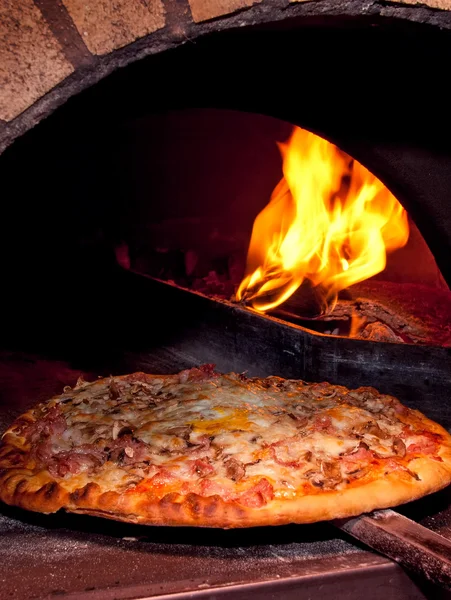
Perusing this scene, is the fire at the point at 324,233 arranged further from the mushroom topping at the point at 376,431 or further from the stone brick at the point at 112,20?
the stone brick at the point at 112,20

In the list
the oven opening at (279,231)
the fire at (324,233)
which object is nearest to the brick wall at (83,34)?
the oven opening at (279,231)

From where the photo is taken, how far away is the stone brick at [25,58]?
1846 mm

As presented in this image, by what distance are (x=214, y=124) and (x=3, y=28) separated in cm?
467

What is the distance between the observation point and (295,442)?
2.43 metres

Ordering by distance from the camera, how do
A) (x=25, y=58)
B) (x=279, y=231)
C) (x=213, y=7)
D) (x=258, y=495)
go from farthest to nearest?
(x=279, y=231)
(x=258, y=495)
(x=213, y=7)
(x=25, y=58)

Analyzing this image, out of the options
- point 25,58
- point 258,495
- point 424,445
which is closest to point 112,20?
point 25,58

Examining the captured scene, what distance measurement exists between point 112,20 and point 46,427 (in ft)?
5.59

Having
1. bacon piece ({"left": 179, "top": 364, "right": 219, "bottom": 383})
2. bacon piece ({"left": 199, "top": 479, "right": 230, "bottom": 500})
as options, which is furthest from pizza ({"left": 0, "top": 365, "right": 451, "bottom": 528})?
bacon piece ({"left": 179, "top": 364, "right": 219, "bottom": 383})

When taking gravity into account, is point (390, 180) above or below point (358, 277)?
above

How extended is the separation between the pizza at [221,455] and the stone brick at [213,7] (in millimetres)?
1602

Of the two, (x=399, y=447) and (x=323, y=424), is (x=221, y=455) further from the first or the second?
(x=399, y=447)

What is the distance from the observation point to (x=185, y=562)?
204cm

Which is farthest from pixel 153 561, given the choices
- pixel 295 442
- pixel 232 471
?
pixel 295 442

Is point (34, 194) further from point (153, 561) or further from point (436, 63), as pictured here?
point (153, 561)
